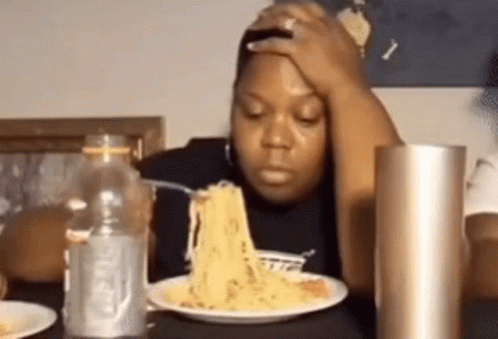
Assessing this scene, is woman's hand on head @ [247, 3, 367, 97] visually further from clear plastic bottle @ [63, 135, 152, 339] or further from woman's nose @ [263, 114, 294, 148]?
clear plastic bottle @ [63, 135, 152, 339]

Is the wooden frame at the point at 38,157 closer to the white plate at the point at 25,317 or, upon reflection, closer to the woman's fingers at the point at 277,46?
the woman's fingers at the point at 277,46

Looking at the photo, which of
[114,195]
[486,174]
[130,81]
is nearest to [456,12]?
[486,174]

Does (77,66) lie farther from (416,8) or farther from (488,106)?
(488,106)

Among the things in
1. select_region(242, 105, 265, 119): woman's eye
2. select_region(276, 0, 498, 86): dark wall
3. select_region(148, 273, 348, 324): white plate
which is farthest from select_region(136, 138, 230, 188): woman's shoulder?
select_region(148, 273, 348, 324): white plate

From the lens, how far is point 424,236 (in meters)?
0.85

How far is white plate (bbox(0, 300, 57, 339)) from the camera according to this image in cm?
91

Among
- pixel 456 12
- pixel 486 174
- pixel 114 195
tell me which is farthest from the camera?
pixel 456 12

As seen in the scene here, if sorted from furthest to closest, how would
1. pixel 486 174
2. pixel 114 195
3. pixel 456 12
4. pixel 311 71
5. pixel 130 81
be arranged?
pixel 130 81
pixel 456 12
pixel 486 174
pixel 311 71
pixel 114 195

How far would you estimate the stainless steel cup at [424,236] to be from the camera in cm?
84

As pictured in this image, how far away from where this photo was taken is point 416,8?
220 cm

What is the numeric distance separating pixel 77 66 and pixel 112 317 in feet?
5.60

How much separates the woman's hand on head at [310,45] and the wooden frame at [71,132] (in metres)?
0.99

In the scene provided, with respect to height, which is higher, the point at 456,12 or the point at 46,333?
the point at 456,12

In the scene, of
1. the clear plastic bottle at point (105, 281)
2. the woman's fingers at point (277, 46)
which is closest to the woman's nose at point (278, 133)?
the woman's fingers at point (277, 46)
